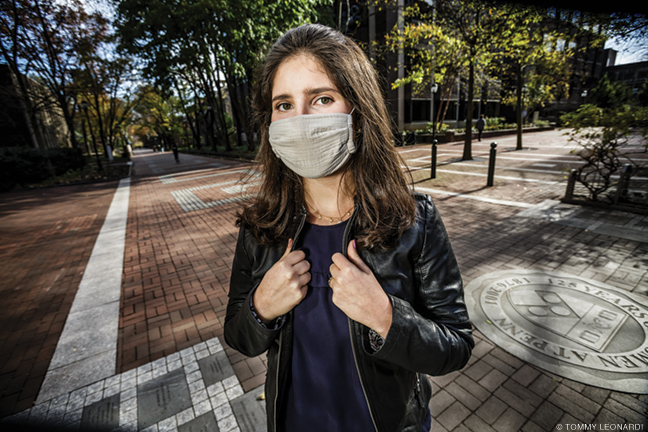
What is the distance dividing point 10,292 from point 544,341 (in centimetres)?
718

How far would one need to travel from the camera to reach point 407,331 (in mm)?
947

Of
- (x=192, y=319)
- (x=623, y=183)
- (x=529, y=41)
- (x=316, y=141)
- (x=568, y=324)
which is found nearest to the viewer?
(x=316, y=141)

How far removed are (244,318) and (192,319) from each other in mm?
2852

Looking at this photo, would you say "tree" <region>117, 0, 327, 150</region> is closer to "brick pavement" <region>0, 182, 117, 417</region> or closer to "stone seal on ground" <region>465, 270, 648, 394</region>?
"brick pavement" <region>0, 182, 117, 417</region>

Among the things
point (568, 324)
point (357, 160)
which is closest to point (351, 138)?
point (357, 160)

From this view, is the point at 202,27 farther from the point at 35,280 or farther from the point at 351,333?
the point at 351,333

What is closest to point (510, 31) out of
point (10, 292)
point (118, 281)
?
point (118, 281)

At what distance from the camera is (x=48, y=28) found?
1606cm

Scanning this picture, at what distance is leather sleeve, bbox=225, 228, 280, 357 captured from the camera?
3.58ft

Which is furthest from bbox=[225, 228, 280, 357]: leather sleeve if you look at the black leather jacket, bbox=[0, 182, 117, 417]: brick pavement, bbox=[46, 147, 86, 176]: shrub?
bbox=[46, 147, 86, 176]: shrub

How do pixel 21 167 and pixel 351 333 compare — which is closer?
pixel 351 333

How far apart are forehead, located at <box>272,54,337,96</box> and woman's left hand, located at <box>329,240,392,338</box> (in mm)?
754

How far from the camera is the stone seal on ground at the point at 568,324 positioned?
238cm

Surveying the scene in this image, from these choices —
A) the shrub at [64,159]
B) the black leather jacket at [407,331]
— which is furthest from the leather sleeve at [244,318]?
the shrub at [64,159]
